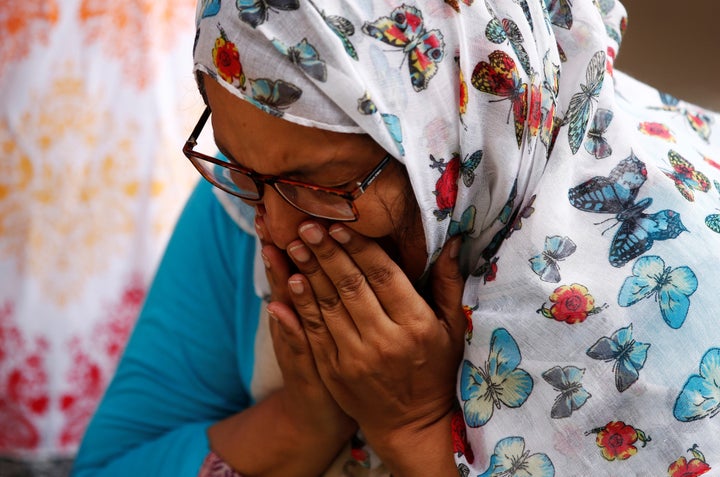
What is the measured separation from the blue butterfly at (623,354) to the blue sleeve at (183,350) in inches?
26.8

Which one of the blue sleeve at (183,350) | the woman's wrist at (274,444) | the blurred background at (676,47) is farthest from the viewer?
the blurred background at (676,47)

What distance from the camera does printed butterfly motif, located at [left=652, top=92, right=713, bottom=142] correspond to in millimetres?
1420

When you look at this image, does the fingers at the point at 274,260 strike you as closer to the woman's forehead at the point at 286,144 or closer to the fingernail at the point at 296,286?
the fingernail at the point at 296,286

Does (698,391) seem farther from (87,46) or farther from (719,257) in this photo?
(87,46)

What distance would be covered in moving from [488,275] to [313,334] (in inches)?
11.5

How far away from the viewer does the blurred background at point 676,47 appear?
67.0 inches

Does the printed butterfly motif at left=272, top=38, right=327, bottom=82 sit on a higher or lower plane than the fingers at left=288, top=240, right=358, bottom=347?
higher

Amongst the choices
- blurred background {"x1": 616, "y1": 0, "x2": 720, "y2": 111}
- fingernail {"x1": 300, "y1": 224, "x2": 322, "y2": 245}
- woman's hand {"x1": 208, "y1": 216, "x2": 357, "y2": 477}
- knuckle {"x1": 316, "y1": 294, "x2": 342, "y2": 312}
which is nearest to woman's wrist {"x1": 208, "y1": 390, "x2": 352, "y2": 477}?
woman's hand {"x1": 208, "y1": 216, "x2": 357, "y2": 477}

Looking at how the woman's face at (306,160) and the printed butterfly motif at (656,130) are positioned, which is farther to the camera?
the printed butterfly motif at (656,130)

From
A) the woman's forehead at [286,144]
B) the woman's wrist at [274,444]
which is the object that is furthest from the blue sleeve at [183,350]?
the woman's forehead at [286,144]

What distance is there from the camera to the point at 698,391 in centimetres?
103

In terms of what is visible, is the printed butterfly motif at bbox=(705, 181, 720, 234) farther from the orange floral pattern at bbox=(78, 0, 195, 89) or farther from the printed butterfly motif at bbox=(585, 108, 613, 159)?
the orange floral pattern at bbox=(78, 0, 195, 89)

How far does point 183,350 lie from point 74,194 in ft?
2.83

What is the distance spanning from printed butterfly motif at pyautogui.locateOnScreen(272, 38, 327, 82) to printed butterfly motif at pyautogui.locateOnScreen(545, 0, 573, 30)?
14.5 inches
